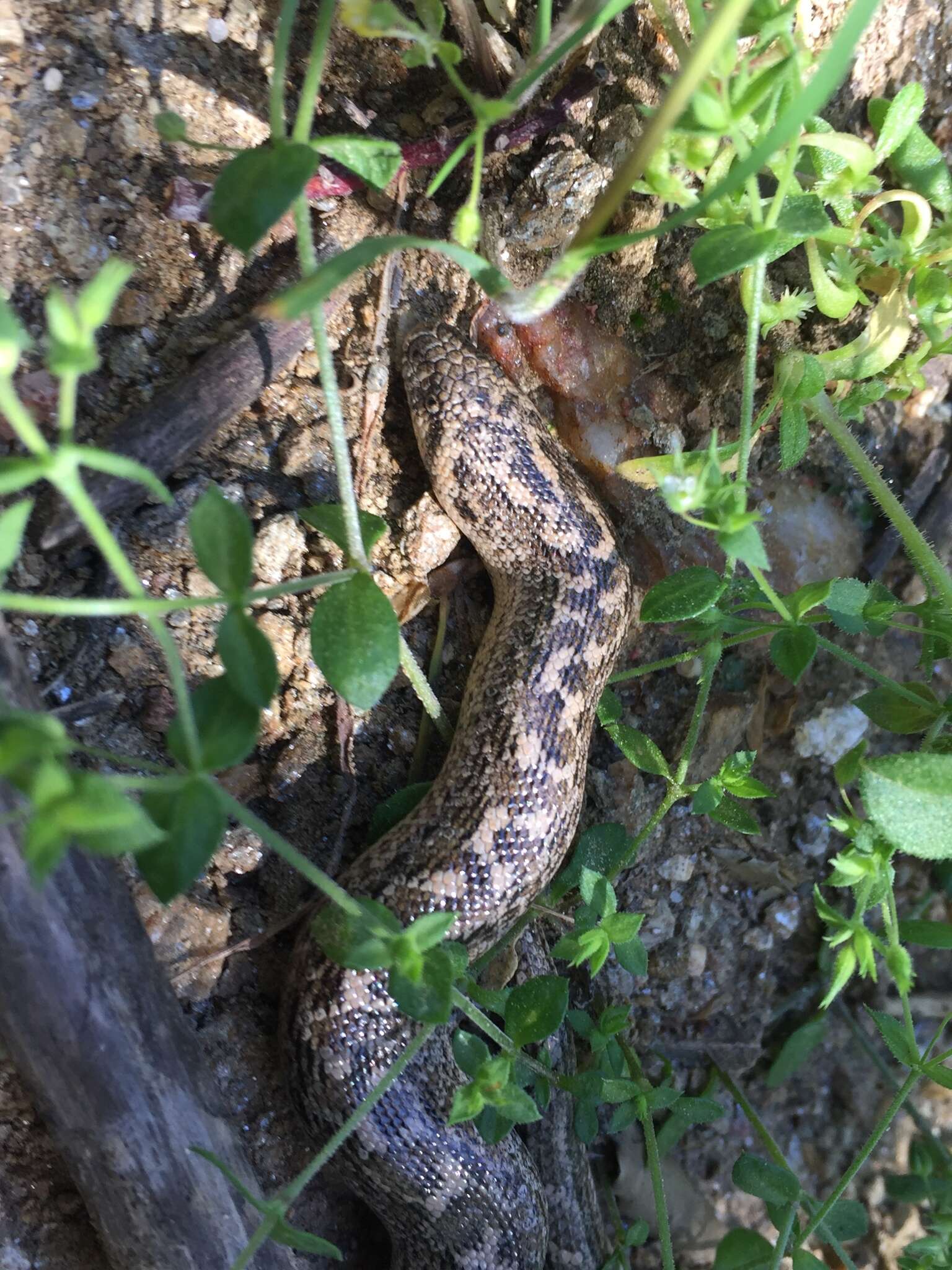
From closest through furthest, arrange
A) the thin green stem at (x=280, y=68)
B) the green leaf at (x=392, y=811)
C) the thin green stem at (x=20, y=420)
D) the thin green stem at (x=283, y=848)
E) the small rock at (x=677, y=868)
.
Result: 1. the thin green stem at (x=20, y=420)
2. the thin green stem at (x=283, y=848)
3. the thin green stem at (x=280, y=68)
4. the green leaf at (x=392, y=811)
5. the small rock at (x=677, y=868)

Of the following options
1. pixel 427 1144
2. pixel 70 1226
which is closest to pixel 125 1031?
pixel 70 1226

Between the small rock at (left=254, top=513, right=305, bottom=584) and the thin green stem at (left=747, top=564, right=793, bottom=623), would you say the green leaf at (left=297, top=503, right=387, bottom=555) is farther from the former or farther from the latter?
the thin green stem at (left=747, top=564, right=793, bottom=623)

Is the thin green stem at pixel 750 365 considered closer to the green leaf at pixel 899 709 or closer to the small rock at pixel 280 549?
the green leaf at pixel 899 709

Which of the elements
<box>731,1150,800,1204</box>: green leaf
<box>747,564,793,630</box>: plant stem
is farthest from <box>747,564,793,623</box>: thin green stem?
<box>731,1150,800,1204</box>: green leaf

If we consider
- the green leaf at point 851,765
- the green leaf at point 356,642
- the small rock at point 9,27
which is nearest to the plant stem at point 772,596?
the green leaf at point 851,765

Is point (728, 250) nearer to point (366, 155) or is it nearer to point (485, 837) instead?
point (366, 155)

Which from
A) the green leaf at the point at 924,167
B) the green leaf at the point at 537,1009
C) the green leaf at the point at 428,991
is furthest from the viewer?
the green leaf at the point at 924,167
